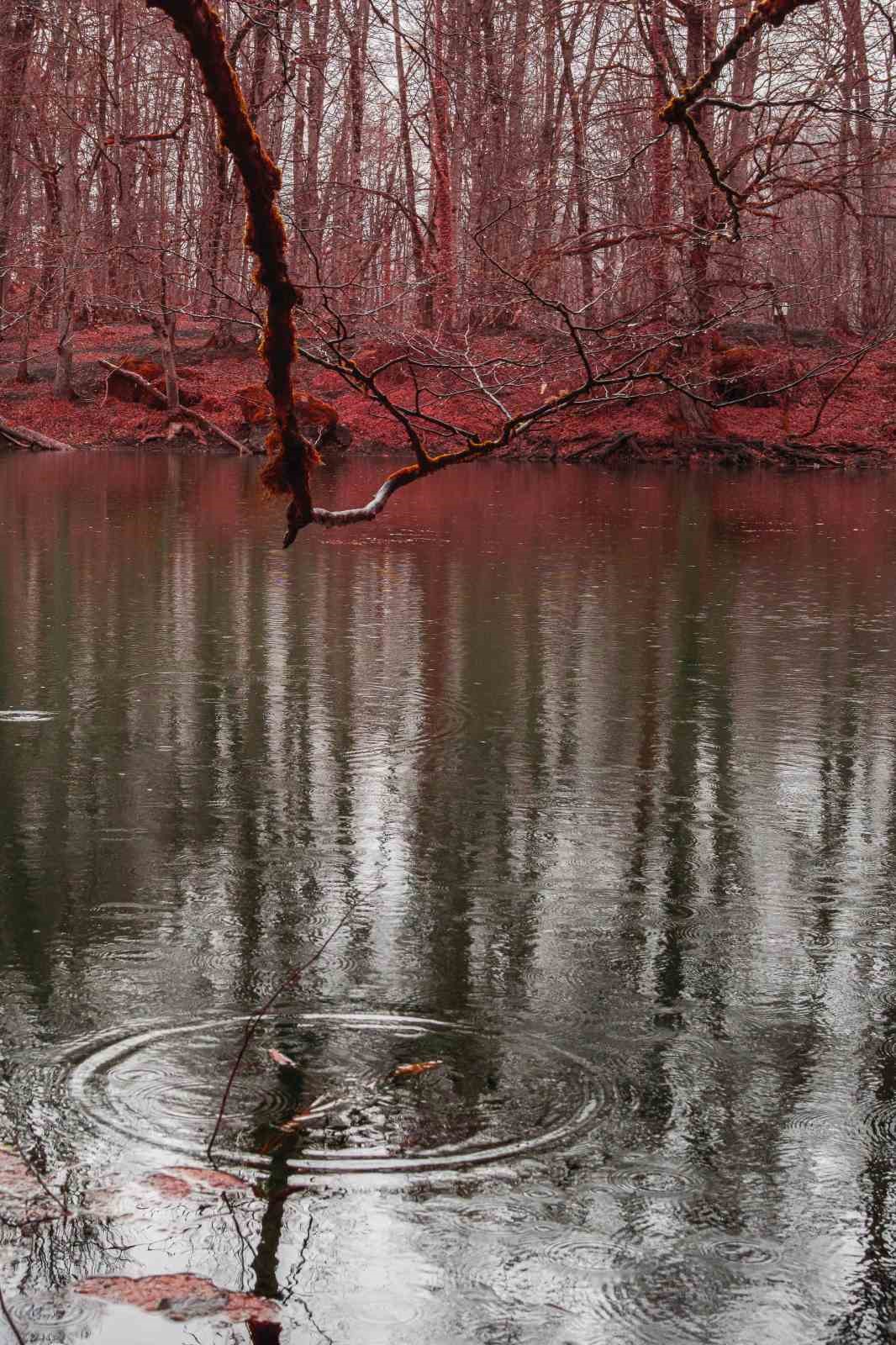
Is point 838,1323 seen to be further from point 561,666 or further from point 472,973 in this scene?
point 561,666

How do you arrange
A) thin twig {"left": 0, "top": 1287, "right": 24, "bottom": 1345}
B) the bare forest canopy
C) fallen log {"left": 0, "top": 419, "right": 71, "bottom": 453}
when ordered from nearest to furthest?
1. thin twig {"left": 0, "top": 1287, "right": 24, "bottom": 1345}
2. the bare forest canopy
3. fallen log {"left": 0, "top": 419, "right": 71, "bottom": 453}

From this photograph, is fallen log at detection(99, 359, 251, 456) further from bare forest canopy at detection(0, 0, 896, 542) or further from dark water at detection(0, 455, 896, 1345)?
dark water at detection(0, 455, 896, 1345)

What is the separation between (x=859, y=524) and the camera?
22.3 metres

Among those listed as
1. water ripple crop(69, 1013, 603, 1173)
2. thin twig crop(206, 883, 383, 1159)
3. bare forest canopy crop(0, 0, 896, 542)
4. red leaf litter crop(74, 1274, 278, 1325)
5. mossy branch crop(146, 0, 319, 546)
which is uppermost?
bare forest canopy crop(0, 0, 896, 542)

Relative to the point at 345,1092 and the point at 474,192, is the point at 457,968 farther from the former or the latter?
the point at 474,192

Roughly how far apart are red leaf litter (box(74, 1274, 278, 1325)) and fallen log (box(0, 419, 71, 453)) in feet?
109

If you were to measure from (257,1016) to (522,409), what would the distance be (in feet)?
105

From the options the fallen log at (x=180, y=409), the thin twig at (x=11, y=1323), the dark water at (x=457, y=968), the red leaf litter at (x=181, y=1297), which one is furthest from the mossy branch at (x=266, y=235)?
the fallen log at (x=180, y=409)

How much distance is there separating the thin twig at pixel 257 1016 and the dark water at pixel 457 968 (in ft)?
0.18

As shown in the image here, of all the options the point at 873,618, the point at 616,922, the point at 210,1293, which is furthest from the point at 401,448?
the point at 210,1293

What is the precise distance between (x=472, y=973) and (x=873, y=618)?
9329mm

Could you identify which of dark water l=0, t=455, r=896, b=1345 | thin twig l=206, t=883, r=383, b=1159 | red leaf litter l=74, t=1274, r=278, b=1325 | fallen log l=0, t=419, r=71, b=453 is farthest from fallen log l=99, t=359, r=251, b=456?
red leaf litter l=74, t=1274, r=278, b=1325

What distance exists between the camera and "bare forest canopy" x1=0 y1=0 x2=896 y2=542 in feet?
23.9

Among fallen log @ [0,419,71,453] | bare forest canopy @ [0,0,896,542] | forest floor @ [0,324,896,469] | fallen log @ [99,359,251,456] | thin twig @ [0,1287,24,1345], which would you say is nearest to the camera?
thin twig @ [0,1287,24,1345]
